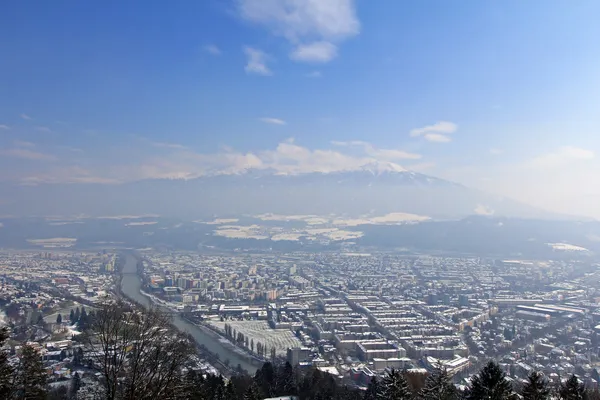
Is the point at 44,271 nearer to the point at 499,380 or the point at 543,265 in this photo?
the point at 499,380

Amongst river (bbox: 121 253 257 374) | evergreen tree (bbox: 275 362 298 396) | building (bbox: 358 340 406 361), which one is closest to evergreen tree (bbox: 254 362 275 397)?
evergreen tree (bbox: 275 362 298 396)

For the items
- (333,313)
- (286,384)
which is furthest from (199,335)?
(286,384)

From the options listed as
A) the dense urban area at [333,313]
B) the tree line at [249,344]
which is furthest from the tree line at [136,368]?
the tree line at [249,344]

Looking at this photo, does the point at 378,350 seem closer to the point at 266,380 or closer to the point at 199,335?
the point at 266,380

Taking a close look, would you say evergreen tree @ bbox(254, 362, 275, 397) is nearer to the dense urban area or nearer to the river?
the dense urban area

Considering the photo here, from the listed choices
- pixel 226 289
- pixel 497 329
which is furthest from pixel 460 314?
pixel 226 289

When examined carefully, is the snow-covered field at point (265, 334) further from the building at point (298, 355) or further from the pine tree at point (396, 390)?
the pine tree at point (396, 390)
